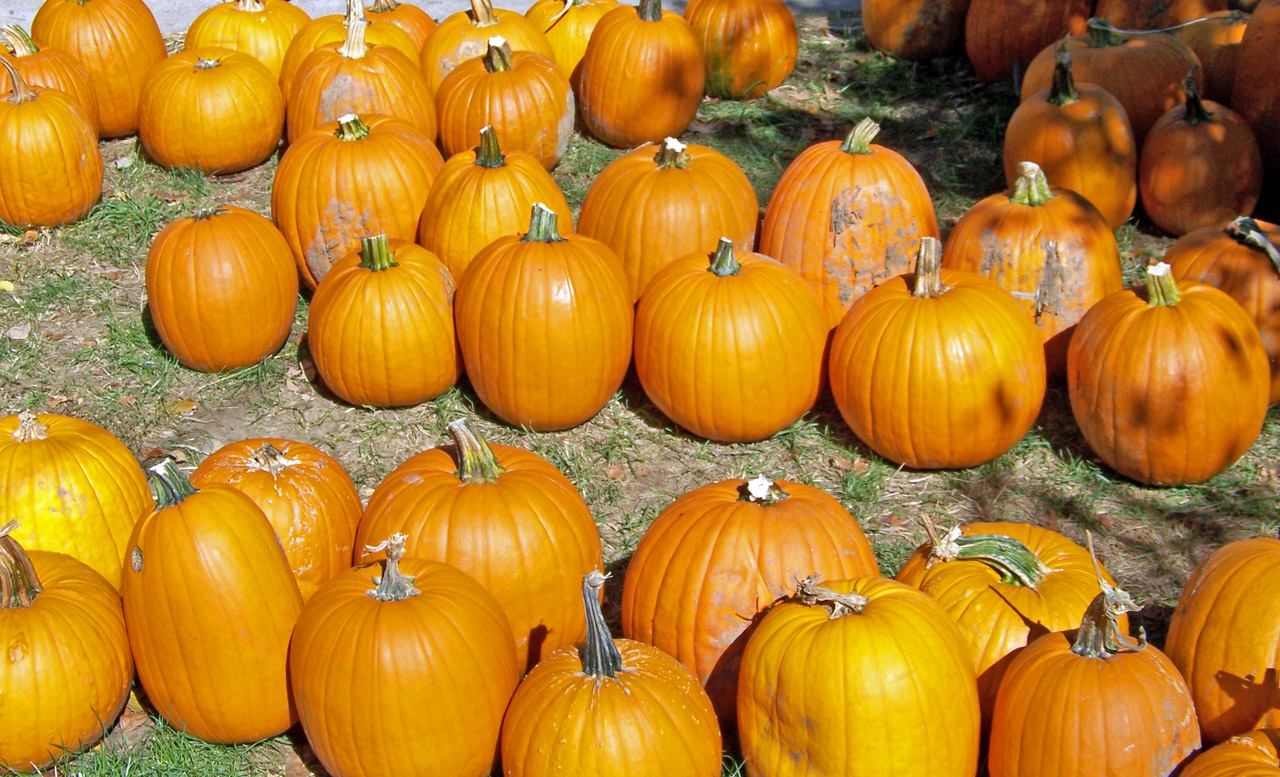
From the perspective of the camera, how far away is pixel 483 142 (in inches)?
204

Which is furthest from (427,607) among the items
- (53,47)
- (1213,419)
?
(53,47)

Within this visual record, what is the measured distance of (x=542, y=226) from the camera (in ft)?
15.1

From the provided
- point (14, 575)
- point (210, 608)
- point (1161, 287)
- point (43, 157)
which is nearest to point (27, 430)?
point (14, 575)

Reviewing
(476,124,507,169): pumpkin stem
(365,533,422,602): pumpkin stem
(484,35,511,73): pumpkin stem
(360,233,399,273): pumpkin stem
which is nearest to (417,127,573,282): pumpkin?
(476,124,507,169): pumpkin stem

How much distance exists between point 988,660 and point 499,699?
1340 millimetres

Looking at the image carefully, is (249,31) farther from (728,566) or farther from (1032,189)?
(728,566)

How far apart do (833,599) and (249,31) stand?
5696 millimetres

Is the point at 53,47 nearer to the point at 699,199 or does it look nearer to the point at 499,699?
the point at 699,199

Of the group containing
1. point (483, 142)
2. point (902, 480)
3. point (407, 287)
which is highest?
point (483, 142)

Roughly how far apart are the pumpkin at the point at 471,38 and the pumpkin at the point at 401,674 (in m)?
4.17

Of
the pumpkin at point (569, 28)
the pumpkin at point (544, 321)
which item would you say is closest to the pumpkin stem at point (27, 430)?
the pumpkin at point (544, 321)

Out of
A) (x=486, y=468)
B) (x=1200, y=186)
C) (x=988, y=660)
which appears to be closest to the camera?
(x=988, y=660)

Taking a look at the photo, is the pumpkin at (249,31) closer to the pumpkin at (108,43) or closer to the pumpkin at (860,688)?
the pumpkin at (108,43)

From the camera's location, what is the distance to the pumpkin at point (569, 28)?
24.2 ft
